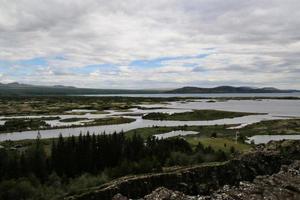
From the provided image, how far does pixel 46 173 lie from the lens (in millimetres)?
39594

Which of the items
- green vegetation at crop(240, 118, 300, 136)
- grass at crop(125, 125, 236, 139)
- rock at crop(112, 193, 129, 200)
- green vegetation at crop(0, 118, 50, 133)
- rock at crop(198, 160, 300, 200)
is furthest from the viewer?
green vegetation at crop(0, 118, 50, 133)

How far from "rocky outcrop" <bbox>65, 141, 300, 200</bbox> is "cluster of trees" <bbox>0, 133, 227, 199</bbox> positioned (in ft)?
11.0

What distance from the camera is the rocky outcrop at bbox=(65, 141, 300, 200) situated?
35031 millimetres

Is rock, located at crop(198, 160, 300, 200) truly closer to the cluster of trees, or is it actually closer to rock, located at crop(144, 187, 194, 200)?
rock, located at crop(144, 187, 194, 200)

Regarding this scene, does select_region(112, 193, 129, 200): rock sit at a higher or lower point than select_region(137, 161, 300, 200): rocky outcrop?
higher

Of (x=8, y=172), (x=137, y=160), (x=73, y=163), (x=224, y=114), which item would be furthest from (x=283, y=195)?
(x=224, y=114)

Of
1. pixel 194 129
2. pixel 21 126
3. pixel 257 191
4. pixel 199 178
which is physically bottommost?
pixel 194 129

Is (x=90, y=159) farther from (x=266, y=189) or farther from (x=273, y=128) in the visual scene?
(x=273, y=128)

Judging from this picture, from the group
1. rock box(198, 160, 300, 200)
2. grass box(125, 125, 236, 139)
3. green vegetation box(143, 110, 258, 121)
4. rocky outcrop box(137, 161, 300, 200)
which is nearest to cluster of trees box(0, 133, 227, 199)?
rocky outcrop box(137, 161, 300, 200)

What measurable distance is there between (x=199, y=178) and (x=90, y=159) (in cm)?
1183

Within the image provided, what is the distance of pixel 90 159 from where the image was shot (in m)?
43.7

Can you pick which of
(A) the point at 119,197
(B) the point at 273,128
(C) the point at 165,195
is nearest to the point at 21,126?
(B) the point at 273,128

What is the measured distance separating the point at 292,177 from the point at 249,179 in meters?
4.80

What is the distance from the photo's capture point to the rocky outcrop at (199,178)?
35.0m
